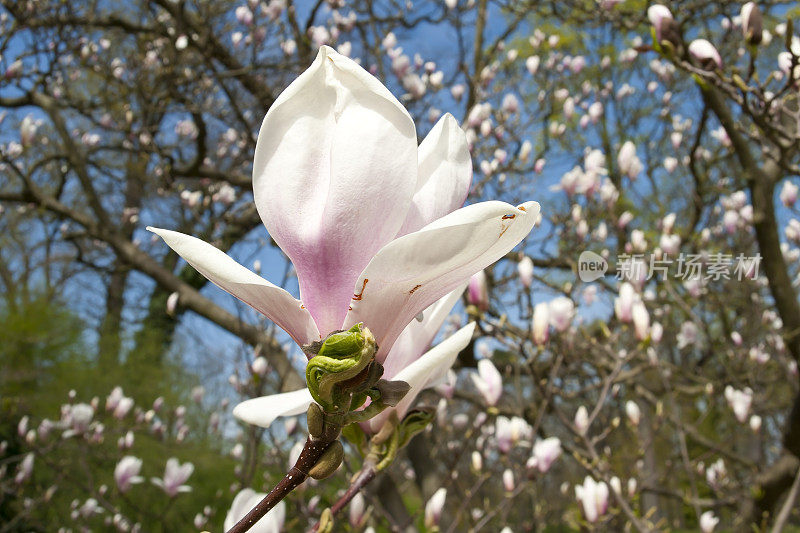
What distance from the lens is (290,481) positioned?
370 mm

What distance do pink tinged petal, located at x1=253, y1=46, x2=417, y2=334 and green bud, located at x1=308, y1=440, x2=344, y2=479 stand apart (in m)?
0.10

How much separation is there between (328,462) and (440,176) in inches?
8.6

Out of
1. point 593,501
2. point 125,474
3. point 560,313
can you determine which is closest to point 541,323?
point 560,313

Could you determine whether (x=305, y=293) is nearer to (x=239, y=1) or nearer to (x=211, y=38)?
(x=211, y=38)

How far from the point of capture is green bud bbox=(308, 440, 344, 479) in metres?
0.37

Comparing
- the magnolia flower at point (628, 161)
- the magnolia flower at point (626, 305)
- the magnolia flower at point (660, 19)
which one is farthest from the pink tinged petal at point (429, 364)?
the magnolia flower at point (628, 161)

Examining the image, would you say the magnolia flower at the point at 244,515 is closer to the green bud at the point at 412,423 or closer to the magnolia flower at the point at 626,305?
the green bud at the point at 412,423

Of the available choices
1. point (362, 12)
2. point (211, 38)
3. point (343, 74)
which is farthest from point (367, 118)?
point (362, 12)

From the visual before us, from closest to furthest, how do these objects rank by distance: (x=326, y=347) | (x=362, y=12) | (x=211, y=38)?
(x=326, y=347)
(x=211, y=38)
(x=362, y=12)

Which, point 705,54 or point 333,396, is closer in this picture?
point 333,396

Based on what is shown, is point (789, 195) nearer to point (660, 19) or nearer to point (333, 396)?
point (660, 19)

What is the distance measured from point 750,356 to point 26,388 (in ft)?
21.0

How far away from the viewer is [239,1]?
4.84 m

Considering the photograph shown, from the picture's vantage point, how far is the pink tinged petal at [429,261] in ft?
1.07
